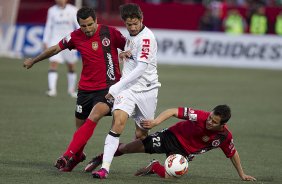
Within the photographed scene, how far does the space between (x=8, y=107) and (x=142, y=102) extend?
741 centimetres

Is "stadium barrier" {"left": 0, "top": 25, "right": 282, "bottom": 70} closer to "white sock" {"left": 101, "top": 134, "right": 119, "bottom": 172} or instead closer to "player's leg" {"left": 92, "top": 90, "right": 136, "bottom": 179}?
"player's leg" {"left": 92, "top": 90, "right": 136, "bottom": 179}

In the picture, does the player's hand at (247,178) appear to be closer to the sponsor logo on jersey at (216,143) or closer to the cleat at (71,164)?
the sponsor logo on jersey at (216,143)

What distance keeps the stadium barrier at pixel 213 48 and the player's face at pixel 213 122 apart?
20.0 meters

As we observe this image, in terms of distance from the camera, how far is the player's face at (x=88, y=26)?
384 inches

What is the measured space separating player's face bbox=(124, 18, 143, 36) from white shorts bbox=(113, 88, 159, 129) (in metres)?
0.70

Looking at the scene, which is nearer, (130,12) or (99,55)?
(130,12)

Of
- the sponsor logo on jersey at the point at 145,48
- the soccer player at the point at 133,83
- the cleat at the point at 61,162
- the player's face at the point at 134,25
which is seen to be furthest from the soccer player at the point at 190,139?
the player's face at the point at 134,25

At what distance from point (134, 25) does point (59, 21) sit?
31.4 feet

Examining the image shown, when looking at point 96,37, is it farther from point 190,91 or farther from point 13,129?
point 190,91

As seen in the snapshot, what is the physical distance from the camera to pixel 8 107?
54.2ft

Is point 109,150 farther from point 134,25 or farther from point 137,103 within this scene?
point 134,25

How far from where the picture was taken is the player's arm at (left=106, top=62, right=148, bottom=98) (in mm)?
9328

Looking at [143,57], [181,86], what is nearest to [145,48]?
[143,57]

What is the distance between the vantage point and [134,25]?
9461mm
